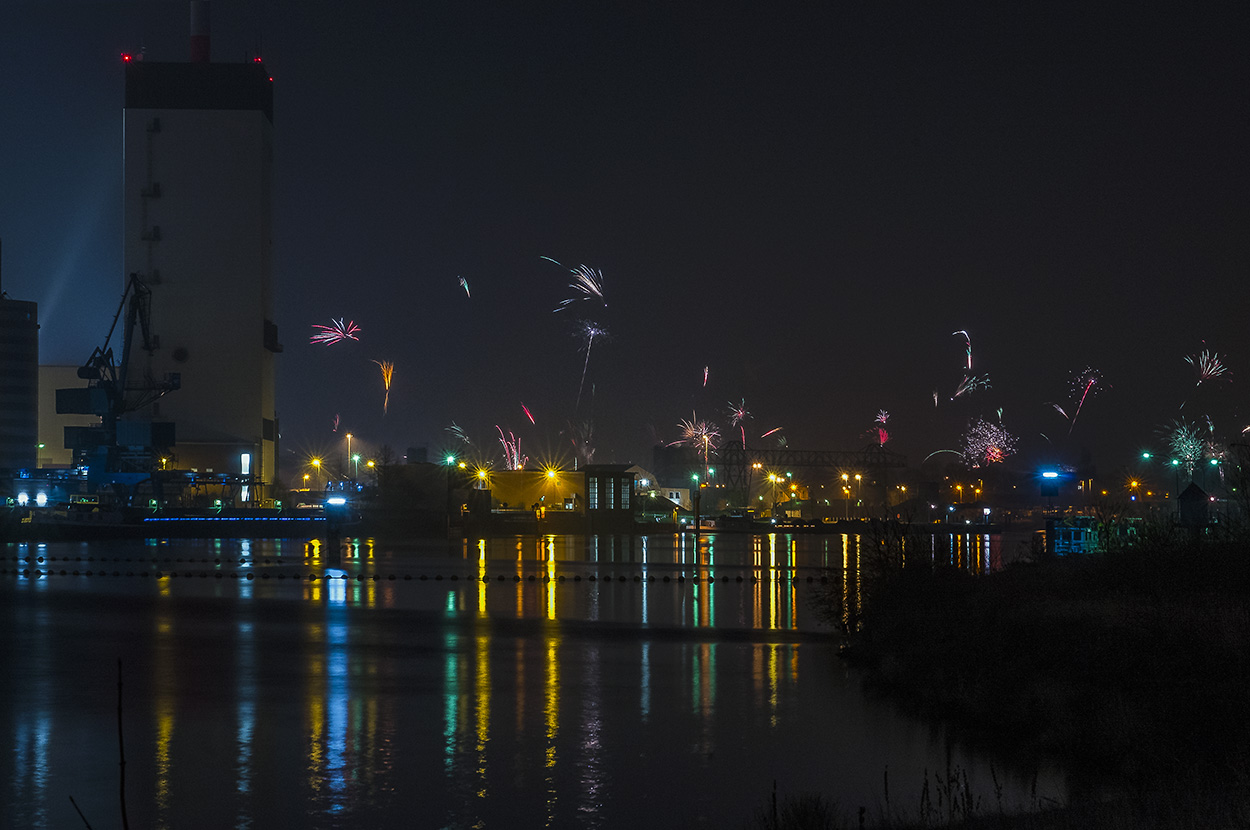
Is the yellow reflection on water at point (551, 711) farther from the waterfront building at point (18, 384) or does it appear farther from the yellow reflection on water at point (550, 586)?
the waterfront building at point (18, 384)

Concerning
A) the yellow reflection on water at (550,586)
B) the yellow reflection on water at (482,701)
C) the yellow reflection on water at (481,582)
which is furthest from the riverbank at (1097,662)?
the yellow reflection on water at (481,582)

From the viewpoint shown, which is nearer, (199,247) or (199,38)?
(199,247)

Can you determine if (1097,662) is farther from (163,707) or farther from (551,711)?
(163,707)

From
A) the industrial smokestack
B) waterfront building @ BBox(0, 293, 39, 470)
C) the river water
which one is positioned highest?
the industrial smokestack

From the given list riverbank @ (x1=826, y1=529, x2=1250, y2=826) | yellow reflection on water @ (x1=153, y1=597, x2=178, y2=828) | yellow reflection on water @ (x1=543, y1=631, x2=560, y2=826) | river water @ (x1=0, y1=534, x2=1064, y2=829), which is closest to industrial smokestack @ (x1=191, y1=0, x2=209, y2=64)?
river water @ (x1=0, y1=534, x2=1064, y2=829)

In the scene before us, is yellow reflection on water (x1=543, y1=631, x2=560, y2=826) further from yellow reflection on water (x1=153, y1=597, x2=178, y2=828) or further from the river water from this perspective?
yellow reflection on water (x1=153, y1=597, x2=178, y2=828)

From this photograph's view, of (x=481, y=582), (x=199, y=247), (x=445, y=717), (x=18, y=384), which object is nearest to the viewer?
(x=445, y=717)

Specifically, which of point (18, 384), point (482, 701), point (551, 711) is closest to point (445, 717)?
point (482, 701)
